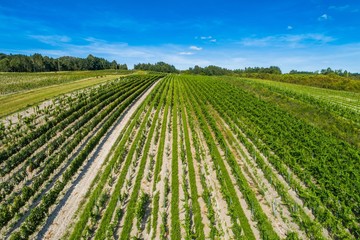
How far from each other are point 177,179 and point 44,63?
131606 mm

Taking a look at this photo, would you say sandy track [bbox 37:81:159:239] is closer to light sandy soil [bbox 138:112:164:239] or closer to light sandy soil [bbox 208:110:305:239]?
light sandy soil [bbox 138:112:164:239]

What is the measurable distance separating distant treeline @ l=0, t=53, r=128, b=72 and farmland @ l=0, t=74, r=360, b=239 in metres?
105

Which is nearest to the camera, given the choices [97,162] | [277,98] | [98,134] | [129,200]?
[129,200]

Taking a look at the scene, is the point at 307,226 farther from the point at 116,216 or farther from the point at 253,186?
the point at 116,216

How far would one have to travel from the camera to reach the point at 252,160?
58.9 feet

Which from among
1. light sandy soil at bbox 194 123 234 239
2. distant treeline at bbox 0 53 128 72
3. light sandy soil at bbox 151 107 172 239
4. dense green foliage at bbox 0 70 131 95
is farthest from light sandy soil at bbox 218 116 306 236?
distant treeline at bbox 0 53 128 72

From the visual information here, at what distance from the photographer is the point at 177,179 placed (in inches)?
593

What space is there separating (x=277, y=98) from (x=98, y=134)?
30.3 metres

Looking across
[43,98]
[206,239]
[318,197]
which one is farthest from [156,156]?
[43,98]

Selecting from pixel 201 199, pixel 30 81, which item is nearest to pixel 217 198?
pixel 201 199

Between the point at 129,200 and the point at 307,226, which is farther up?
the point at 307,226

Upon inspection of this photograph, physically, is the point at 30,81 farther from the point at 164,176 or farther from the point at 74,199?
the point at 164,176

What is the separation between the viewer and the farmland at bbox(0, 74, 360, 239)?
10.9 metres

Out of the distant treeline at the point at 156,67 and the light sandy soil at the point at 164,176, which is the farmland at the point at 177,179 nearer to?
the light sandy soil at the point at 164,176
